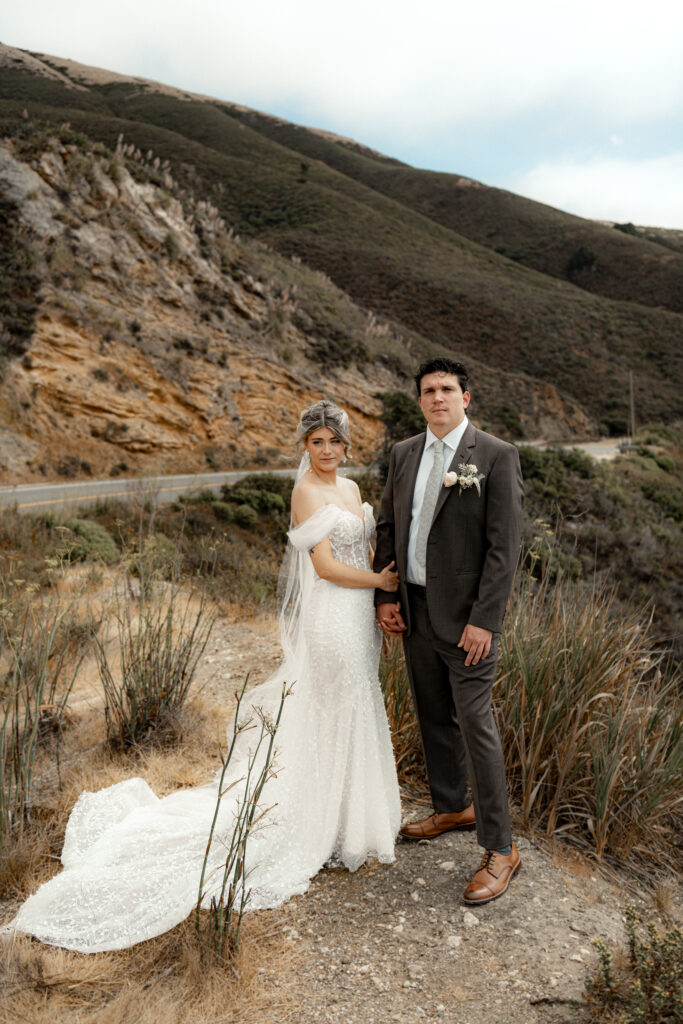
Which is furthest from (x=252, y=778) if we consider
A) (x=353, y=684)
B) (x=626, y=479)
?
(x=626, y=479)

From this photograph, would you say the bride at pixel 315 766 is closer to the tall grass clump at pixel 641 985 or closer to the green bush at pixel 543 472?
the tall grass clump at pixel 641 985

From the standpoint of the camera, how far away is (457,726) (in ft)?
10.4

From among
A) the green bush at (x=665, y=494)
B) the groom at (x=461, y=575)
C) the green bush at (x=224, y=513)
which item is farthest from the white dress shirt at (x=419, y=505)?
the green bush at (x=665, y=494)

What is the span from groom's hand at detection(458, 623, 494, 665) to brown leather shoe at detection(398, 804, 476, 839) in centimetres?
94

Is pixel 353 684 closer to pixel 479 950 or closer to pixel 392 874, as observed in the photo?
pixel 392 874

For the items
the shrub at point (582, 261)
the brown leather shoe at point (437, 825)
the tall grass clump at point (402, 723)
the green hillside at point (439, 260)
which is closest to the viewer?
the brown leather shoe at point (437, 825)

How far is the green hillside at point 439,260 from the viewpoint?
37562 mm

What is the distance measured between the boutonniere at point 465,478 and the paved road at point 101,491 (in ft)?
22.8

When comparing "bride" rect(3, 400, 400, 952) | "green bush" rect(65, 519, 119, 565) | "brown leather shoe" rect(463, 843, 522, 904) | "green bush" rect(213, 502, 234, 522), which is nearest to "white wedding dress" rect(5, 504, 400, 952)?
"bride" rect(3, 400, 400, 952)

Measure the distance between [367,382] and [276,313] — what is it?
3.58 meters

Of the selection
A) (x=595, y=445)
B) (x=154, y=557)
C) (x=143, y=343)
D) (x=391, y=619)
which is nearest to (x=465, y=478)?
(x=391, y=619)

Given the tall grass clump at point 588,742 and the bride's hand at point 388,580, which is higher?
the bride's hand at point 388,580

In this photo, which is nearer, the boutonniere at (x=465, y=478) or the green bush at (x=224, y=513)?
the boutonniere at (x=465, y=478)

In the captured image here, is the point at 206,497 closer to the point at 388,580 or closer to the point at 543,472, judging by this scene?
the point at 543,472
